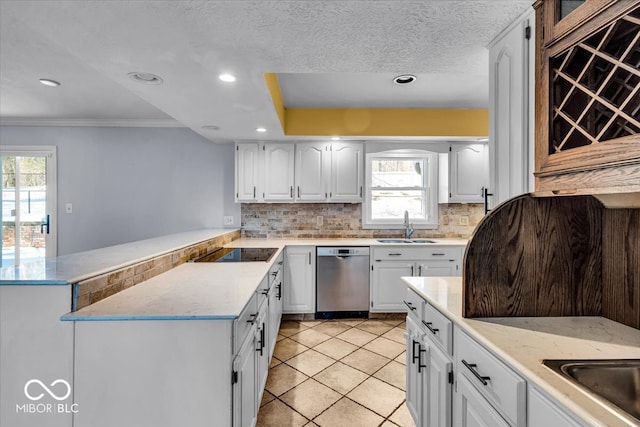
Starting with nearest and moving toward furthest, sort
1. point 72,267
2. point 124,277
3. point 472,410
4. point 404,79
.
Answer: point 472,410 → point 72,267 → point 124,277 → point 404,79

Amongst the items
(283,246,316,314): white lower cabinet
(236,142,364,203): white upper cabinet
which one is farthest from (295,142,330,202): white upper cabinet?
(283,246,316,314): white lower cabinet

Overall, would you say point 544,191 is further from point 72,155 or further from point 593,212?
point 72,155

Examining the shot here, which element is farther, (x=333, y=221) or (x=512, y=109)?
A: (x=333, y=221)

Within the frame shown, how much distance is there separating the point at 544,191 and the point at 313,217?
3137 mm

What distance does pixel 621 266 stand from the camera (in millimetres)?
1188

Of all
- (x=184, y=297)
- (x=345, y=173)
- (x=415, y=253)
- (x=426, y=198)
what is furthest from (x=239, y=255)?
(x=426, y=198)

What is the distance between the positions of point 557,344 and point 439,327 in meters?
0.46

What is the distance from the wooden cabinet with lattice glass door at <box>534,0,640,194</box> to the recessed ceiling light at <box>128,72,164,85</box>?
2036mm

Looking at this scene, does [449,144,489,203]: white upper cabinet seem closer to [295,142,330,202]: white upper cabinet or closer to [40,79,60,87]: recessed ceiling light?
[295,142,330,202]: white upper cabinet

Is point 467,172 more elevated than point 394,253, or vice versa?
point 467,172

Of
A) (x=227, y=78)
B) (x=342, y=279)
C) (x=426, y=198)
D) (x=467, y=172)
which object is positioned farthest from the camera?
(x=426, y=198)

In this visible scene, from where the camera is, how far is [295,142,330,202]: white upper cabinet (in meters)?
3.83

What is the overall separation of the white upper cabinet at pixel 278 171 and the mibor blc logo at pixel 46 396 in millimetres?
→ 2752

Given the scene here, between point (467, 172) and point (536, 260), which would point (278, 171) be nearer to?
point (467, 172)
